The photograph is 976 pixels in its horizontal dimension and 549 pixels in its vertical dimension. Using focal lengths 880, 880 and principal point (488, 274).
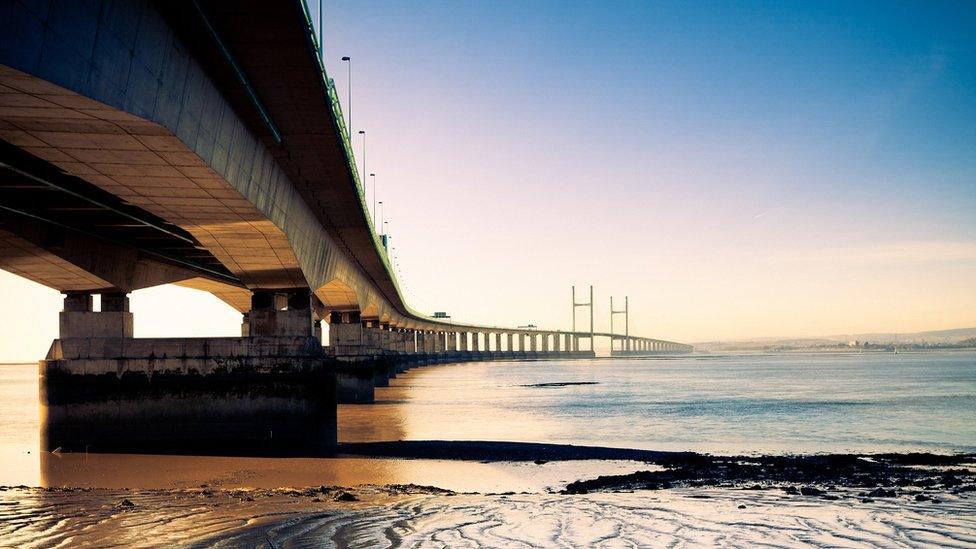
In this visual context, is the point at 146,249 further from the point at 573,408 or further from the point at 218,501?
the point at 573,408

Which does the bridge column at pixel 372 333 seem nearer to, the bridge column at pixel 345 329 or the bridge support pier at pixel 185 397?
the bridge column at pixel 345 329

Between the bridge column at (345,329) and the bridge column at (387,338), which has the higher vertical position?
the bridge column at (345,329)

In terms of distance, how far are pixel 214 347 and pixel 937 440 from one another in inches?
1010

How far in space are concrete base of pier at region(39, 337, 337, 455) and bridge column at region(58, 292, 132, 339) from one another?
2.26 meters

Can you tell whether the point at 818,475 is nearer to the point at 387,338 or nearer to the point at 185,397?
the point at 185,397

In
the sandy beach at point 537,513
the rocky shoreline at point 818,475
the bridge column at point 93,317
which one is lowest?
the rocky shoreline at point 818,475

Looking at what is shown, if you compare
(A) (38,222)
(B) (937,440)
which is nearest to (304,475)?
(A) (38,222)

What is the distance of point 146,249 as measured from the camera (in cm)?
3166

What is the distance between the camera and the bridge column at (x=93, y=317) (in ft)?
97.6

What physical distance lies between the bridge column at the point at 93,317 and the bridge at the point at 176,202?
64mm

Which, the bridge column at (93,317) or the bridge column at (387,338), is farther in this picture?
the bridge column at (387,338)

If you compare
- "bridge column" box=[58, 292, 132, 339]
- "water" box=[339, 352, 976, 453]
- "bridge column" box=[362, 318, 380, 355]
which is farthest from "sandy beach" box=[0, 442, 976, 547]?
"bridge column" box=[362, 318, 380, 355]

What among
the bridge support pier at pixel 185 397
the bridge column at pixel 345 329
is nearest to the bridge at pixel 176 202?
the bridge support pier at pixel 185 397

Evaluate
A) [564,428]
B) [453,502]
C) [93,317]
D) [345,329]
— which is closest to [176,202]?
[453,502]
